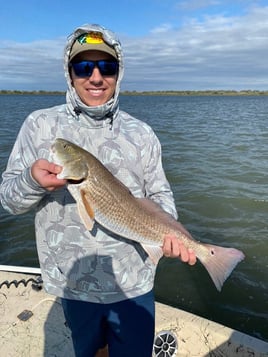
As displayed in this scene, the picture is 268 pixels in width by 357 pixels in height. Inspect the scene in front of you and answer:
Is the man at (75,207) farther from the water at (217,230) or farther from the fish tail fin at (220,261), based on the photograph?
the water at (217,230)

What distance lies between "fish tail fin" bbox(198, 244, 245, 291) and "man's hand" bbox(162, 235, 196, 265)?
0.45 feet

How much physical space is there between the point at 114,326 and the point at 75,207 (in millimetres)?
1050

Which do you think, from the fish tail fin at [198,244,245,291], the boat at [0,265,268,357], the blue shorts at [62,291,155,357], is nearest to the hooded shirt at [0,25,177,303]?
the blue shorts at [62,291,155,357]

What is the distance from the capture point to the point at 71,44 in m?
2.96

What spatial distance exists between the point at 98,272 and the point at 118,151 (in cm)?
97

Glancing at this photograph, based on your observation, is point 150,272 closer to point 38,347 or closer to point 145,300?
point 145,300

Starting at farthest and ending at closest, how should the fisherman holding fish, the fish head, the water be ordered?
the water < the fisherman holding fish < the fish head

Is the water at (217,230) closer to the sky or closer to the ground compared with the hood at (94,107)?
closer to the ground

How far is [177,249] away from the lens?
10.1 feet

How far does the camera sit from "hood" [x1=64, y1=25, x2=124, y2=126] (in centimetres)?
291

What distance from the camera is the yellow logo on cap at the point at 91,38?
9.47 feet

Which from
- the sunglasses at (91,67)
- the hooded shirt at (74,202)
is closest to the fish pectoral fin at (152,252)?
the hooded shirt at (74,202)

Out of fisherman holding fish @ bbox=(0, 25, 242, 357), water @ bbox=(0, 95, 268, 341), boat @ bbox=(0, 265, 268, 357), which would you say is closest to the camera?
fisherman holding fish @ bbox=(0, 25, 242, 357)

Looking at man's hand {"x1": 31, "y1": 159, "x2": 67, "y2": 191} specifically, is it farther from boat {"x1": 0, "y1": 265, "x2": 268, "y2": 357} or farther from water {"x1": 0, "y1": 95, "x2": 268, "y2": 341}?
water {"x1": 0, "y1": 95, "x2": 268, "y2": 341}
